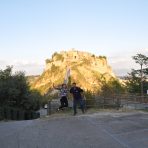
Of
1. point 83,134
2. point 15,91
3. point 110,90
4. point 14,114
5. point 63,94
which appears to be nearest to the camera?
point 83,134

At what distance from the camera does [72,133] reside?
594 inches

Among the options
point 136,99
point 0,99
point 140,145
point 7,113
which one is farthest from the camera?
point 0,99

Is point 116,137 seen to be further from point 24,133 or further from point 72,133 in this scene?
point 24,133

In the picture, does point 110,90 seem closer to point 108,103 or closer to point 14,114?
point 14,114

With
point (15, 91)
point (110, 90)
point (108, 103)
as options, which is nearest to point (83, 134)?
point (108, 103)

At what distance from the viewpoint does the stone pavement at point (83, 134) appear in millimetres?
12664

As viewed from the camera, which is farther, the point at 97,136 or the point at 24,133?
the point at 24,133

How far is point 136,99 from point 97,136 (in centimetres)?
1757

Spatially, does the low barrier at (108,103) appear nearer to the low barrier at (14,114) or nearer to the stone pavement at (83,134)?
the stone pavement at (83,134)

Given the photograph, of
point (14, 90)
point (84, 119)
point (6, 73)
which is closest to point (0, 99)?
point (14, 90)

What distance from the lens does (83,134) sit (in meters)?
14.8

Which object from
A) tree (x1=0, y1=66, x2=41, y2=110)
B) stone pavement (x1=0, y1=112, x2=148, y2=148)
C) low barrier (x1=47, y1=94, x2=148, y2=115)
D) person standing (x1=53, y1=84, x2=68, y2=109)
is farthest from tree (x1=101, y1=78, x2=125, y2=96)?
stone pavement (x1=0, y1=112, x2=148, y2=148)

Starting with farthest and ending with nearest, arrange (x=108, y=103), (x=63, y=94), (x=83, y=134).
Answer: (x=108, y=103) < (x=63, y=94) < (x=83, y=134)

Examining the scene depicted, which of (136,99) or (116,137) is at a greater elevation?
(136,99)
